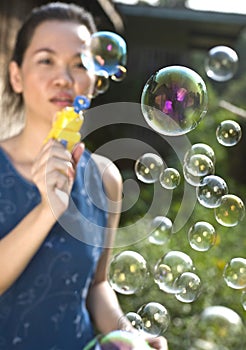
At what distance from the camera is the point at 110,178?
7.93 feet

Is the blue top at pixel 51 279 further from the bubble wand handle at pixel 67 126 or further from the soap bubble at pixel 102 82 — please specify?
the soap bubble at pixel 102 82

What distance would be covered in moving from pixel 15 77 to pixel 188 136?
189 inches

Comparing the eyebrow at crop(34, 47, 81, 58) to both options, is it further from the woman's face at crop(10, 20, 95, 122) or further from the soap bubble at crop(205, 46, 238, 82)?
the soap bubble at crop(205, 46, 238, 82)

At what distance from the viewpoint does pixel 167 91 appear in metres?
2.47

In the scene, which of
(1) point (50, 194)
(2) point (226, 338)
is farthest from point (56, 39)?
(2) point (226, 338)

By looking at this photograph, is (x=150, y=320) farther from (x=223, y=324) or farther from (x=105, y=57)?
(x=105, y=57)

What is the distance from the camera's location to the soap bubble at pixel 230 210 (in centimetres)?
252

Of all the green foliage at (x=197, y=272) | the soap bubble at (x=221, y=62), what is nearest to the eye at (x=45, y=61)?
the soap bubble at (x=221, y=62)

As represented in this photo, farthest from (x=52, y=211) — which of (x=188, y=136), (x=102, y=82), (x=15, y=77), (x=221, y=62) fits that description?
(x=188, y=136)

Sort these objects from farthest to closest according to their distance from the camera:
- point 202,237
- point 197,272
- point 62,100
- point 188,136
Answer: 1. point 188,136
2. point 197,272
3. point 202,237
4. point 62,100

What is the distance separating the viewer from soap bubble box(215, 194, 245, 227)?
8.27 ft

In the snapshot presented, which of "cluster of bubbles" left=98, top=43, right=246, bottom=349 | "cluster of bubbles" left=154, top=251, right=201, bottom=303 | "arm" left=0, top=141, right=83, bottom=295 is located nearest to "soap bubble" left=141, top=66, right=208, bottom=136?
"cluster of bubbles" left=98, top=43, right=246, bottom=349

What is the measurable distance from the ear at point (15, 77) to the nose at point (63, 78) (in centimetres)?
21

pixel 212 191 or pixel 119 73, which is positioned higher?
pixel 119 73
